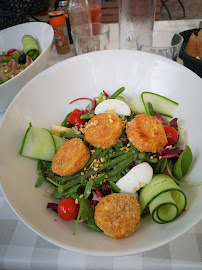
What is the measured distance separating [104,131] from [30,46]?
116 cm

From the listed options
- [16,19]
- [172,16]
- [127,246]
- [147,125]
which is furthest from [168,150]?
[172,16]

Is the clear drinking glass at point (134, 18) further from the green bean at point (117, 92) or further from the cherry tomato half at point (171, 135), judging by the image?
the cherry tomato half at point (171, 135)

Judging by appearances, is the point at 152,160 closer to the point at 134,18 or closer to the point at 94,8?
the point at 134,18

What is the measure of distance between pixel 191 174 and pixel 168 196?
0.18 meters

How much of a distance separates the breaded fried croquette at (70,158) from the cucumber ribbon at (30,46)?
1107 millimetres

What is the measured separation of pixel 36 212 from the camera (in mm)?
879

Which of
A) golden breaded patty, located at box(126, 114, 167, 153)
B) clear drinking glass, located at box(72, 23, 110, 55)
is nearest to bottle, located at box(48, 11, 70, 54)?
clear drinking glass, located at box(72, 23, 110, 55)

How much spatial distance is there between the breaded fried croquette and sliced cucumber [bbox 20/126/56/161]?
0.05 meters

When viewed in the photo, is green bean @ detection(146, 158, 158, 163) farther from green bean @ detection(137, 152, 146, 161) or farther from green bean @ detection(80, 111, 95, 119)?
green bean @ detection(80, 111, 95, 119)

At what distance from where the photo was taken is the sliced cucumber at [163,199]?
2.66 ft

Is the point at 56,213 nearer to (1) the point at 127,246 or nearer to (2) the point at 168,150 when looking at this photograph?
(1) the point at 127,246

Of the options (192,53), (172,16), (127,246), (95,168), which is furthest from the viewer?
(172,16)

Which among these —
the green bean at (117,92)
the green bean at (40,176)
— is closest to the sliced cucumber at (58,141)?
the green bean at (40,176)

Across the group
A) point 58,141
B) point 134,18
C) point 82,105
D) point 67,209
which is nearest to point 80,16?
point 134,18
